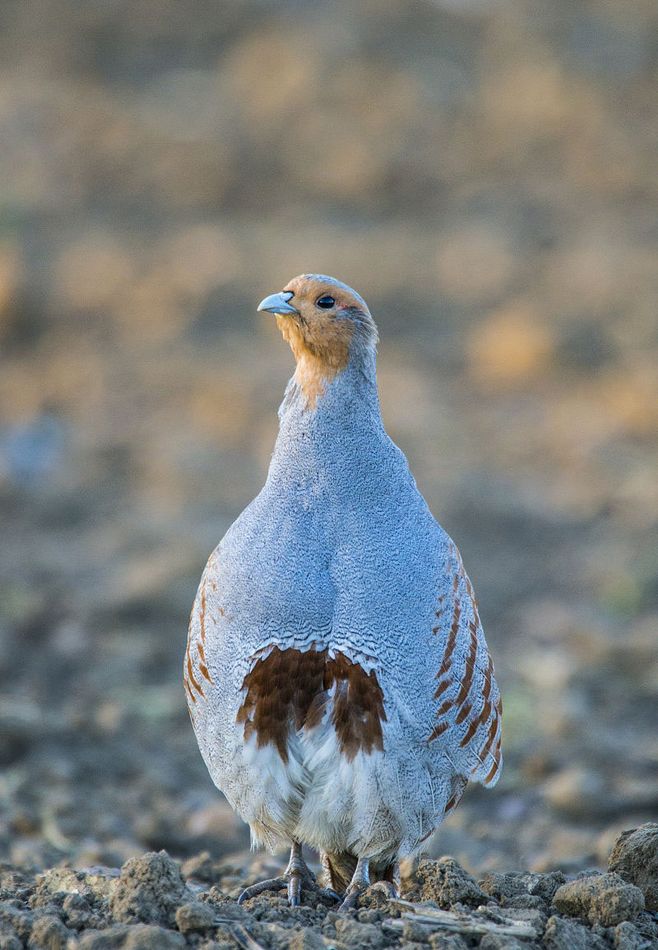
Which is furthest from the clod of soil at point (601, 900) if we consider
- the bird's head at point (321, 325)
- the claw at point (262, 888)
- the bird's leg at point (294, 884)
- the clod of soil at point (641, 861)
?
the bird's head at point (321, 325)

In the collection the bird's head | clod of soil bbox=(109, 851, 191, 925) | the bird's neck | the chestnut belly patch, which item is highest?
the bird's head

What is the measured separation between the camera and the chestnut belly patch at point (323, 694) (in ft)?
11.0

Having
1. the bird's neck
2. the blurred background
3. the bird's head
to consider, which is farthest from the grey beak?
the blurred background

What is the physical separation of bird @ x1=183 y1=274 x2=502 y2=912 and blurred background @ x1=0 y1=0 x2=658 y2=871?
1277mm

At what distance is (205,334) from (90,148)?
10.7 feet

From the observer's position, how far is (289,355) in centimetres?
949

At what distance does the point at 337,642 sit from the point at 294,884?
0.80 m

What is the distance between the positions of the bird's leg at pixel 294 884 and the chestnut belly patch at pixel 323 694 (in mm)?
507

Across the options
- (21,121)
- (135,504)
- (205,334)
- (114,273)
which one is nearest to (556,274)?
(205,334)

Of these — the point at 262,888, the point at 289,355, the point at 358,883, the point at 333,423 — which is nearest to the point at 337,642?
the point at 333,423

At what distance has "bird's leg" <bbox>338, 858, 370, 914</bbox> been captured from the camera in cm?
350

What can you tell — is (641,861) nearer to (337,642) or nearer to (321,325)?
(337,642)

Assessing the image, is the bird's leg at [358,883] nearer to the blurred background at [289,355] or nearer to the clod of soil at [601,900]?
the clod of soil at [601,900]

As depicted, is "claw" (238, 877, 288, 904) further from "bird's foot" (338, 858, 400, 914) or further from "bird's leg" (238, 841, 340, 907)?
"bird's foot" (338, 858, 400, 914)
